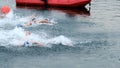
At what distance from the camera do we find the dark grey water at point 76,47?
23.0 metres

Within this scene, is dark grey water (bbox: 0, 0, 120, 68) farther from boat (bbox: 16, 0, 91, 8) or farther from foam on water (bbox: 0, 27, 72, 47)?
boat (bbox: 16, 0, 91, 8)

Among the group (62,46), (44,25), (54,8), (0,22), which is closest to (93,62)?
(62,46)

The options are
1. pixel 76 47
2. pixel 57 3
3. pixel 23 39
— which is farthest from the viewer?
pixel 57 3

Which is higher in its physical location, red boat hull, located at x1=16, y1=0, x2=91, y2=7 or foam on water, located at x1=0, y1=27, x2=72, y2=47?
red boat hull, located at x1=16, y1=0, x2=91, y2=7

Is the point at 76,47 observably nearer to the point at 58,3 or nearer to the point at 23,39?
the point at 23,39

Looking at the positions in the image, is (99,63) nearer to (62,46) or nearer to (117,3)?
(62,46)

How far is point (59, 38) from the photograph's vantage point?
27.5 m

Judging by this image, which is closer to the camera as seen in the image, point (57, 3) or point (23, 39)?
point (23, 39)

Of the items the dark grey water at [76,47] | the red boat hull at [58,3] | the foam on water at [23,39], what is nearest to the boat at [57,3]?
the red boat hull at [58,3]

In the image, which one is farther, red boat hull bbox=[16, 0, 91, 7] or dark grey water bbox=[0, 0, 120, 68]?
red boat hull bbox=[16, 0, 91, 7]

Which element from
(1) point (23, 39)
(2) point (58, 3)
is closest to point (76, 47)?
(1) point (23, 39)

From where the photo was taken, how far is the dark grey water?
75.5 ft

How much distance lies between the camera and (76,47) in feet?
85.9

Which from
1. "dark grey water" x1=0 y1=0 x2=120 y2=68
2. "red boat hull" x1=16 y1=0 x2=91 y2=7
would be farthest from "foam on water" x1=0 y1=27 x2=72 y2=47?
"red boat hull" x1=16 y1=0 x2=91 y2=7
